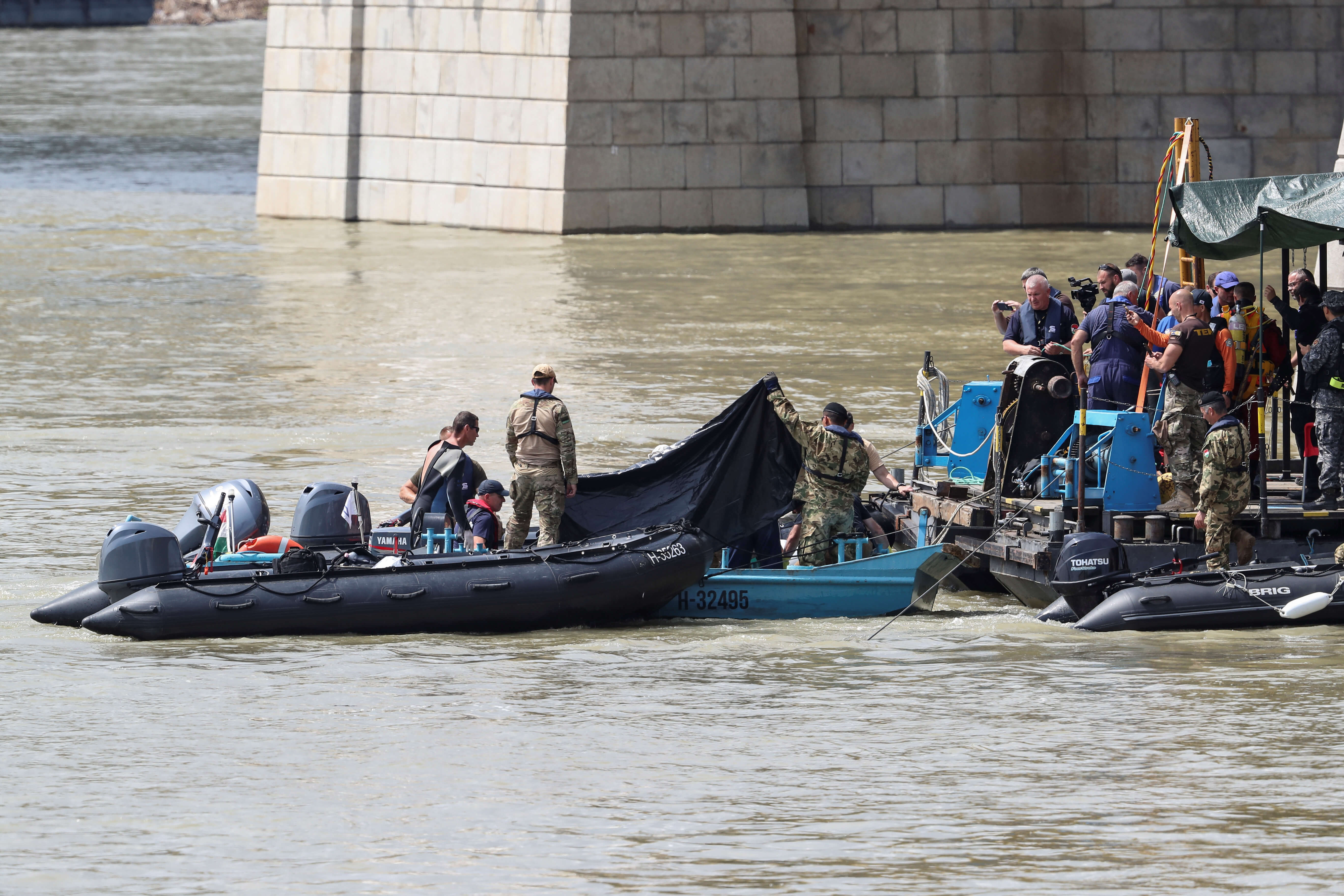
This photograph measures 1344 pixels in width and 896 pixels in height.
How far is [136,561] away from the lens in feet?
43.5

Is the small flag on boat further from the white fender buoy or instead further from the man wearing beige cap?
the white fender buoy

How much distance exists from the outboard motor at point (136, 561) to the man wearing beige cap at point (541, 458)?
2.24m

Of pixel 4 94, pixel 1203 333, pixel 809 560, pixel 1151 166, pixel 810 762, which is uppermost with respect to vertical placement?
pixel 4 94

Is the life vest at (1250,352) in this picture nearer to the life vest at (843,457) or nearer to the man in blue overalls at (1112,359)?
the man in blue overalls at (1112,359)

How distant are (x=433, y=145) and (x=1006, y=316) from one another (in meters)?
22.9

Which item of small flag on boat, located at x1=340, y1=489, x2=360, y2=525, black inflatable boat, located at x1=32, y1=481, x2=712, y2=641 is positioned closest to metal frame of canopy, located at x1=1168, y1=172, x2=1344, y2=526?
black inflatable boat, located at x1=32, y1=481, x2=712, y2=641

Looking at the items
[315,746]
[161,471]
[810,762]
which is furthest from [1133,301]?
[161,471]

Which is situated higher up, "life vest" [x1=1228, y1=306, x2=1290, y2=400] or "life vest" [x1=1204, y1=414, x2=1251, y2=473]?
"life vest" [x1=1228, y1=306, x2=1290, y2=400]

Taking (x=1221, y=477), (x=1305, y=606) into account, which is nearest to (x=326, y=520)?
(x=1221, y=477)

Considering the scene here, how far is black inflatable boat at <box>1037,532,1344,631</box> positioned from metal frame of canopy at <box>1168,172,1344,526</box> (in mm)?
567

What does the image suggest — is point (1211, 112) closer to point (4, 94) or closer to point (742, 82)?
point (742, 82)

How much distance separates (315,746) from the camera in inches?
436

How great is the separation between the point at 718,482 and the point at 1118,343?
2.98 m

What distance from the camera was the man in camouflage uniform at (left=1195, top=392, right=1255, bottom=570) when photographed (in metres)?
13.3
